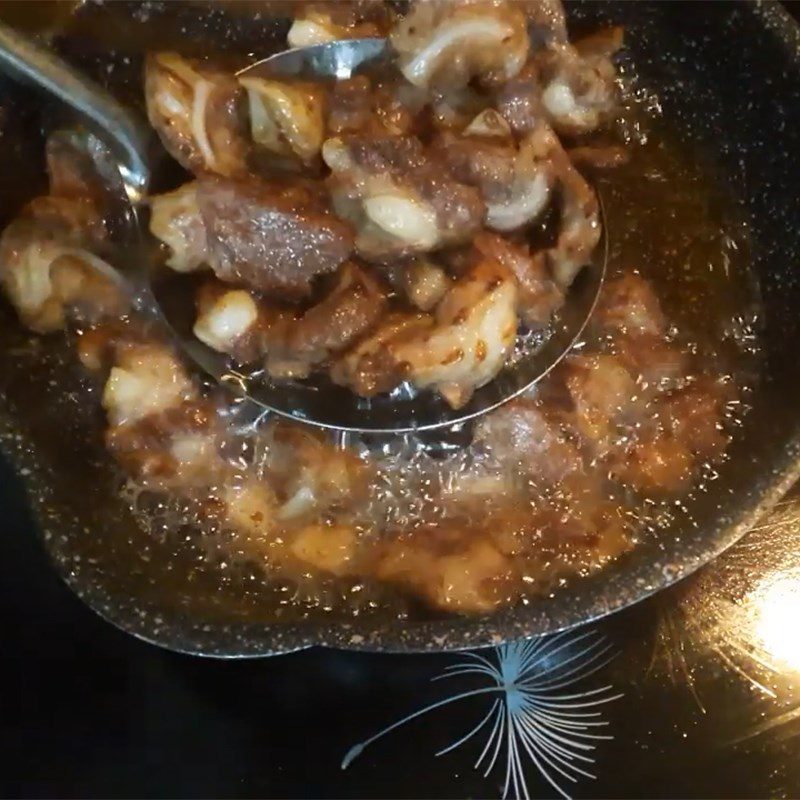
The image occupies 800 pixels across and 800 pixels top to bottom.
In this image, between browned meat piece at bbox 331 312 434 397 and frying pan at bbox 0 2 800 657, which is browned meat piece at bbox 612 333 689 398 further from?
browned meat piece at bbox 331 312 434 397

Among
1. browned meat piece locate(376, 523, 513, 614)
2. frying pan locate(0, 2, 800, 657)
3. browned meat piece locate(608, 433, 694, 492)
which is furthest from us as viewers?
browned meat piece locate(608, 433, 694, 492)

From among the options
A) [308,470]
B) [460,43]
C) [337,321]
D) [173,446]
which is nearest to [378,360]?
[337,321]

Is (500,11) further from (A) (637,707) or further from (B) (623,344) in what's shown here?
(A) (637,707)

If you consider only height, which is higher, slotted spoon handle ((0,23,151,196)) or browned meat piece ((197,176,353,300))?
slotted spoon handle ((0,23,151,196))

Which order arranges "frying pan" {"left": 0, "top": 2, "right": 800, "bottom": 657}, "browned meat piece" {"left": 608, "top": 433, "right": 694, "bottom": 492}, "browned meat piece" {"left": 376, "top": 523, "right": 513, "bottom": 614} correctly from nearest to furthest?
"frying pan" {"left": 0, "top": 2, "right": 800, "bottom": 657}, "browned meat piece" {"left": 376, "top": 523, "right": 513, "bottom": 614}, "browned meat piece" {"left": 608, "top": 433, "right": 694, "bottom": 492}

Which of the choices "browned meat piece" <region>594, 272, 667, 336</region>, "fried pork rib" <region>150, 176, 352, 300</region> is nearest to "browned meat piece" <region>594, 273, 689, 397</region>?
"browned meat piece" <region>594, 272, 667, 336</region>

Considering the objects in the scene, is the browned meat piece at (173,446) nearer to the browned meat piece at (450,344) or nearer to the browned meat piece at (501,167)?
the browned meat piece at (450,344)
